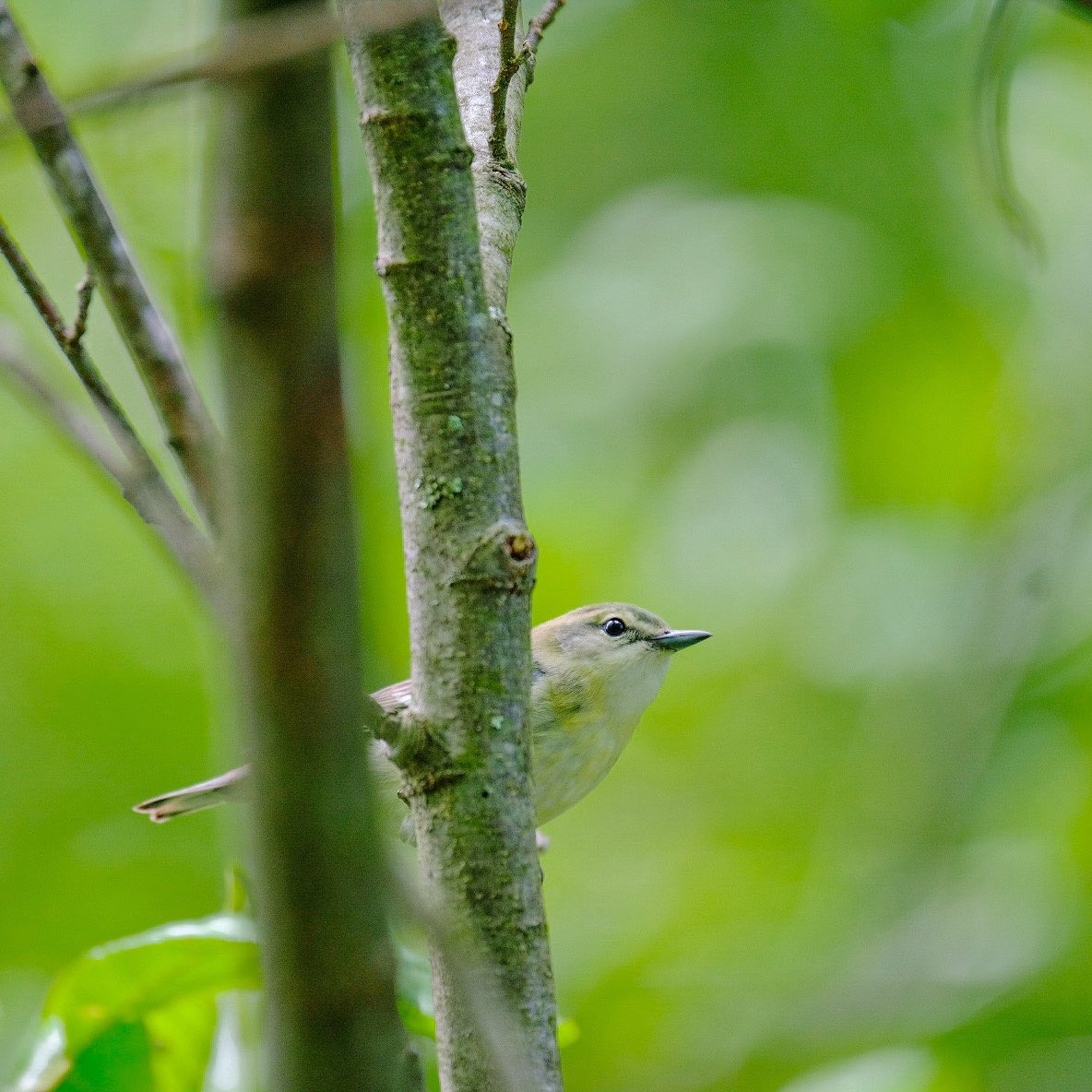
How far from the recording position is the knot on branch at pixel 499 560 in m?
1.97

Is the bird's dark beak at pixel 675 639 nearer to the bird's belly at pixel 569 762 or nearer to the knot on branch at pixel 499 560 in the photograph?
the bird's belly at pixel 569 762

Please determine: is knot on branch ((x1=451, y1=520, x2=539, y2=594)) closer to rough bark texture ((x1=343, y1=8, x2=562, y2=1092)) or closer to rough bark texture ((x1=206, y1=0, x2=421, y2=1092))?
rough bark texture ((x1=343, y1=8, x2=562, y2=1092))

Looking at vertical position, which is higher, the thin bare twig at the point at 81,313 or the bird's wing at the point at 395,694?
the bird's wing at the point at 395,694

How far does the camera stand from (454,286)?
1.91 meters

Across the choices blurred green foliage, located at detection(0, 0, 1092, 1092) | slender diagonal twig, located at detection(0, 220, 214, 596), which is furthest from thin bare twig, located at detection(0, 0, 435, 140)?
blurred green foliage, located at detection(0, 0, 1092, 1092)

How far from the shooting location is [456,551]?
1989mm

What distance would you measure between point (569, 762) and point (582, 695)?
0.34 meters

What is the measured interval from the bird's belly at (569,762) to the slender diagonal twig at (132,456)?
284 cm

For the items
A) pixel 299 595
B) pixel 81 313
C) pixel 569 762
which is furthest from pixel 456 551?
pixel 569 762

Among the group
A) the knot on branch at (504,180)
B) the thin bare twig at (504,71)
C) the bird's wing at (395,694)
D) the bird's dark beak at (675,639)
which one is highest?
the bird's dark beak at (675,639)

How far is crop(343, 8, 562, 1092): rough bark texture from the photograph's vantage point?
1843 mm

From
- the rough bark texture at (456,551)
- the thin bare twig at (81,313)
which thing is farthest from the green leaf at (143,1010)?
the thin bare twig at (81,313)

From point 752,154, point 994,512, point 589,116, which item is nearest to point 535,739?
point 994,512

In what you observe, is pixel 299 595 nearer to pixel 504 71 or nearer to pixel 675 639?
pixel 504 71
